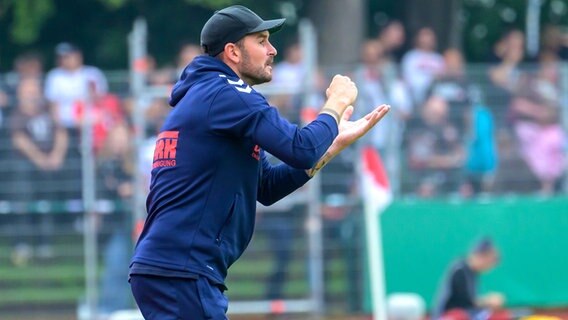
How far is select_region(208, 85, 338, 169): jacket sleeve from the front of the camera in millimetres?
5539

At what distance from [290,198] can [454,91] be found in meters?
2.03

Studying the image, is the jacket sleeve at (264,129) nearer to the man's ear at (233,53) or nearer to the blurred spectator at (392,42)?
the man's ear at (233,53)

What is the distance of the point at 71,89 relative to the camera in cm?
1351

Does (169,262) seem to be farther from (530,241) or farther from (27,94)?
(530,241)

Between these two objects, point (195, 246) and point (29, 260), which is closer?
point (195, 246)

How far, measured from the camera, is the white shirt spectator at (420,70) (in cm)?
1358

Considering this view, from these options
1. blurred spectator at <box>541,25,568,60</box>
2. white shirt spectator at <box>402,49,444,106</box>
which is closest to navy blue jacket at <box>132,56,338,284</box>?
white shirt spectator at <box>402,49,444,106</box>

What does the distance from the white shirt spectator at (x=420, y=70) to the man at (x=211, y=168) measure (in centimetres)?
785

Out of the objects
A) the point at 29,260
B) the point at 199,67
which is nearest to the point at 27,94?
the point at 29,260

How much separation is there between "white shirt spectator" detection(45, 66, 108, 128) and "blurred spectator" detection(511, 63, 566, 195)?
4.27m

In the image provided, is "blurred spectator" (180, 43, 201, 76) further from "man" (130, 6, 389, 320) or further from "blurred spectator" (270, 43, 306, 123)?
"man" (130, 6, 389, 320)

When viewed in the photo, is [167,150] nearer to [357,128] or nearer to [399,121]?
[357,128]

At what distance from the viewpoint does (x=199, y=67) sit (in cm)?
579

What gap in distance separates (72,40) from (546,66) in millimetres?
6188
